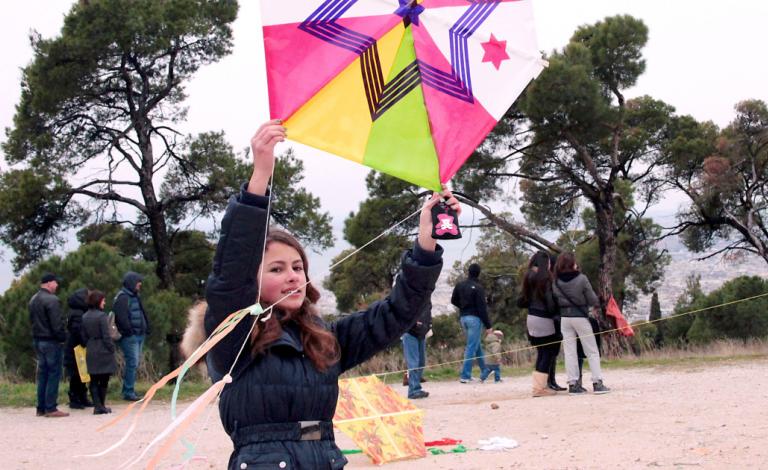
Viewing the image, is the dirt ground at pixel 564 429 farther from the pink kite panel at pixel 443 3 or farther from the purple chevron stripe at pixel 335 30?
the pink kite panel at pixel 443 3

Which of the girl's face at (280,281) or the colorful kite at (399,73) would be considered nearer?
the girl's face at (280,281)

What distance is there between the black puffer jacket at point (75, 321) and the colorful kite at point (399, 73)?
9278 millimetres

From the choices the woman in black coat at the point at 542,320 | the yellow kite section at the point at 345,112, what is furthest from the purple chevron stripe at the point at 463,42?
the woman in black coat at the point at 542,320

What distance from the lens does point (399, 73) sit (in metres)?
3.78

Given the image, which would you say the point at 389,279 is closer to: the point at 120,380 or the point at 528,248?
the point at 528,248

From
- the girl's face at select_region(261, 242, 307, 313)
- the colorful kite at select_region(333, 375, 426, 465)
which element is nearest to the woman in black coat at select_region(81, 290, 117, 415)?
the colorful kite at select_region(333, 375, 426, 465)

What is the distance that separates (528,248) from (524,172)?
4.07 m

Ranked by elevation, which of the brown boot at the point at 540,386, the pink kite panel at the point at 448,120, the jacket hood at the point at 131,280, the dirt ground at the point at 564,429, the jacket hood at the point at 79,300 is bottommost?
the dirt ground at the point at 564,429

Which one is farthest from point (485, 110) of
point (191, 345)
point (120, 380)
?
point (120, 380)

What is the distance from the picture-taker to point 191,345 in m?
3.36

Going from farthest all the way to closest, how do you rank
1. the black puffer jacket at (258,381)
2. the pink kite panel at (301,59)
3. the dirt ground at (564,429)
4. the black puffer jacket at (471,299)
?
the black puffer jacket at (471,299)
the dirt ground at (564,429)
the pink kite panel at (301,59)
the black puffer jacket at (258,381)

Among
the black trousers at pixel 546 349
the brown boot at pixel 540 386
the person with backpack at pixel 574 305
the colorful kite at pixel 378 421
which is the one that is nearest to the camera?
the colorful kite at pixel 378 421

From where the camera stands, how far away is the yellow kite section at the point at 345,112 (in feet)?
11.9

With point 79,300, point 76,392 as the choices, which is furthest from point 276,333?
point 76,392
